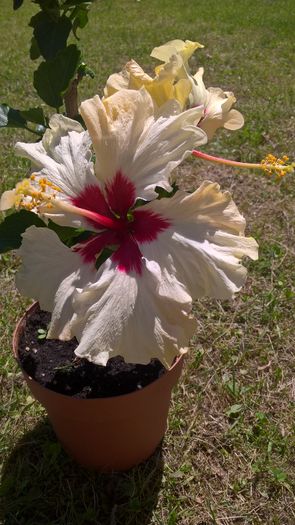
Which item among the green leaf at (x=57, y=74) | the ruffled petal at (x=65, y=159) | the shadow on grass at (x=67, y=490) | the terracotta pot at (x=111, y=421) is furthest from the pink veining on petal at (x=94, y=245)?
the shadow on grass at (x=67, y=490)

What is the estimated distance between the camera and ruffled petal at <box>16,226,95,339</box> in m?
1.03

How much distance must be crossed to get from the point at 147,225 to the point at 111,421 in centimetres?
68

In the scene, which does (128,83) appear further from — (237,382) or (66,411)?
(237,382)

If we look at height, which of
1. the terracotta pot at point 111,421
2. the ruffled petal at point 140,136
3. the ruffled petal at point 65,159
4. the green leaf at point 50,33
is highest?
the green leaf at point 50,33

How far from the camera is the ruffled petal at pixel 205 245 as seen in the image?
0.98 metres

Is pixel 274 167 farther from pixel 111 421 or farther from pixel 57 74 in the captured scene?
pixel 111 421

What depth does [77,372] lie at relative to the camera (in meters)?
1.52

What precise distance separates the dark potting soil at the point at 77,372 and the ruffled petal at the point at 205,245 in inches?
22.7

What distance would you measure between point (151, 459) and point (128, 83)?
48.8 inches

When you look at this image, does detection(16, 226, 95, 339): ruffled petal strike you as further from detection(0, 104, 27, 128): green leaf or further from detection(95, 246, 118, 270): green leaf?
detection(0, 104, 27, 128): green leaf

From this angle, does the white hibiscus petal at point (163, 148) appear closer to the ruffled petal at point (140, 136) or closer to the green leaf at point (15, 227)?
the ruffled petal at point (140, 136)

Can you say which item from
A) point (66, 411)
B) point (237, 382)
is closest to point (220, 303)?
point (237, 382)

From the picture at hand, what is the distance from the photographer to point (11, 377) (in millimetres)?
1986

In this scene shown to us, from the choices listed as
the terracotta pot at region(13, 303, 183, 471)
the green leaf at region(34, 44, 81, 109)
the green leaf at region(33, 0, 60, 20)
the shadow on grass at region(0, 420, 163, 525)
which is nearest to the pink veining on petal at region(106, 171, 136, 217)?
the green leaf at region(34, 44, 81, 109)
